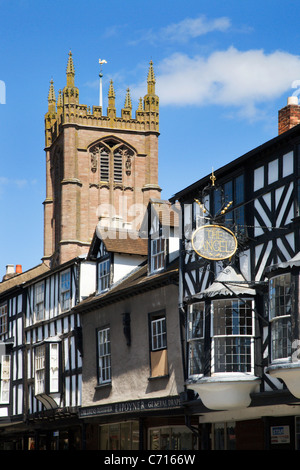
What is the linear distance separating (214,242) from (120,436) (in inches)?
451

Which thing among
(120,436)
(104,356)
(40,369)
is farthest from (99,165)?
(120,436)

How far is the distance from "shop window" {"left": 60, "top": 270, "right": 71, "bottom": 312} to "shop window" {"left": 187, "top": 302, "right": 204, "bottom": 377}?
11868 mm

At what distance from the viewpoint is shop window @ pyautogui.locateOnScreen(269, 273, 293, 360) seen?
67.5ft

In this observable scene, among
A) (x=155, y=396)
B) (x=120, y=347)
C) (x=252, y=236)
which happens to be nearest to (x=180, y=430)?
(x=155, y=396)

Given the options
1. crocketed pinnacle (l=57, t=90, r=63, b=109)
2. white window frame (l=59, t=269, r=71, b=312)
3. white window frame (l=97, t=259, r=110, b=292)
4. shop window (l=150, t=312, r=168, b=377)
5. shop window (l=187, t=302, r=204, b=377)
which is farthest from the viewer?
crocketed pinnacle (l=57, t=90, r=63, b=109)

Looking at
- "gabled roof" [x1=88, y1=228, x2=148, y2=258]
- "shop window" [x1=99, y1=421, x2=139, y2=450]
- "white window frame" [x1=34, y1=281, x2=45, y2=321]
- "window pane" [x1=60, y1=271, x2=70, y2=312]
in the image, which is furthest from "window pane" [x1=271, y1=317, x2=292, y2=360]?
"white window frame" [x1=34, y1=281, x2=45, y2=321]

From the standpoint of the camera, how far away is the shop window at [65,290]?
35728 millimetres

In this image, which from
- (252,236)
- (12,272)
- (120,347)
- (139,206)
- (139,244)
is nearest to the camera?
(252,236)

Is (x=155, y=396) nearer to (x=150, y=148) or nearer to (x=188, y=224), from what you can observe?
(x=188, y=224)

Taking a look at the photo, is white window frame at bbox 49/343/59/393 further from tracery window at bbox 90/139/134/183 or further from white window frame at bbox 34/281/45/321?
tracery window at bbox 90/139/134/183

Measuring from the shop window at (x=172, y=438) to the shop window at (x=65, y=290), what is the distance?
26.4ft

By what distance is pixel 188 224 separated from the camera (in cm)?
2677

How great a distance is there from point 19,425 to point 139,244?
11219 mm

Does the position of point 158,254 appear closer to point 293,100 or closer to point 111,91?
point 293,100
